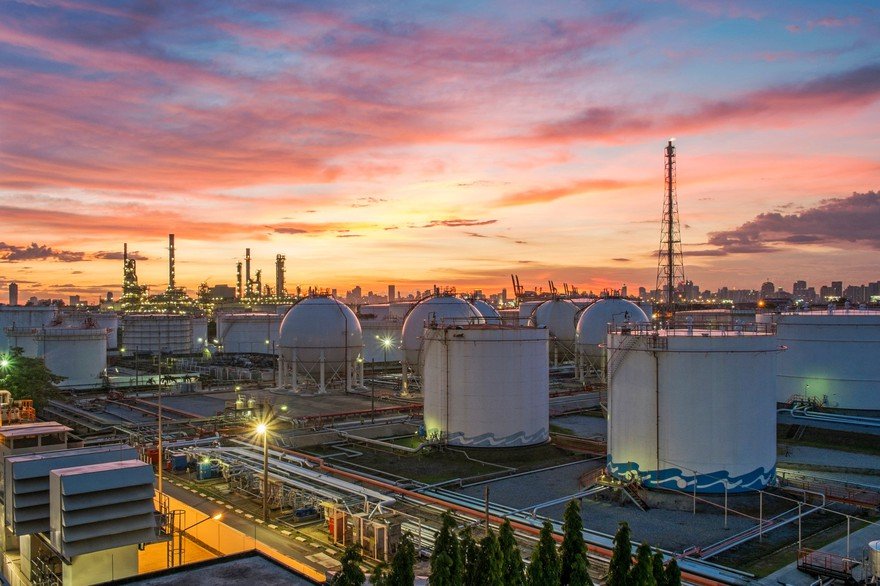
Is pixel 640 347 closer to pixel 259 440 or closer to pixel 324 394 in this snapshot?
pixel 259 440

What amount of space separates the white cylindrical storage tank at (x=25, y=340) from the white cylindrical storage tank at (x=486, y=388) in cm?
5475

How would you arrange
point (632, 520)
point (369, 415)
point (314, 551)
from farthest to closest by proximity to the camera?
point (369, 415), point (632, 520), point (314, 551)

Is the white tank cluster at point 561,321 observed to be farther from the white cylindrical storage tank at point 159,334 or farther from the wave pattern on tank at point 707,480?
the white cylindrical storage tank at point 159,334

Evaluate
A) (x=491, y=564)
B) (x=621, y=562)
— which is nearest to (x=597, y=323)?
(x=621, y=562)

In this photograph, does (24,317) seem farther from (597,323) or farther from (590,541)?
(590,541)

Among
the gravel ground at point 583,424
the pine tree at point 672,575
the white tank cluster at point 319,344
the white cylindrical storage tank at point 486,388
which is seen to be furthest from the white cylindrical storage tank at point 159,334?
the pine tree at point 672,575

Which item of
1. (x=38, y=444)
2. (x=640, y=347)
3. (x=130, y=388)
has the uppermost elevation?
(x=640, y=347)

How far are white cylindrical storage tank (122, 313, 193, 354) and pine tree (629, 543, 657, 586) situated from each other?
10216 cm

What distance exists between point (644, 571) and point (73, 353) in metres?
72.2

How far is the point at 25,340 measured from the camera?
3164 inches

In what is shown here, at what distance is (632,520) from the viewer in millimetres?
27109

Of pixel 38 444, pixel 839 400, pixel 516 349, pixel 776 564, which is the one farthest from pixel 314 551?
pixel 839 400

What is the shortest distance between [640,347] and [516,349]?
1055cm

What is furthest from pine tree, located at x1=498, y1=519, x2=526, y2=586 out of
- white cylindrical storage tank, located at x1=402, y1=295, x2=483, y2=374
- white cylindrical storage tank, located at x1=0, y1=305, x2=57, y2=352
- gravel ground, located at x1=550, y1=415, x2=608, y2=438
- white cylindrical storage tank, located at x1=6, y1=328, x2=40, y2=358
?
white cylindrical storage tank, located at x1=0, y1=305, x2=57, y2=352
